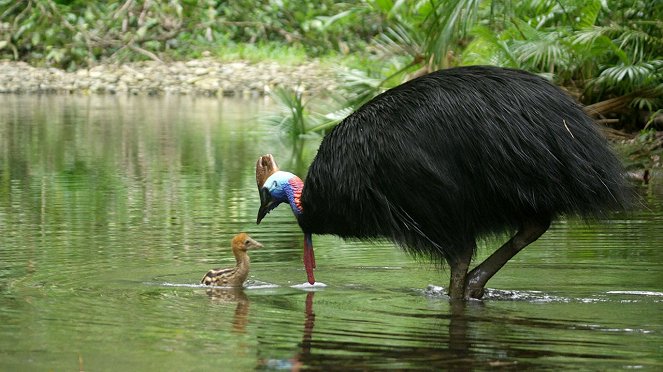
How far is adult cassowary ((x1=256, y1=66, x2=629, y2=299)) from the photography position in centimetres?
602

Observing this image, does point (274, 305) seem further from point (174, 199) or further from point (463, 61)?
point (463, 61)

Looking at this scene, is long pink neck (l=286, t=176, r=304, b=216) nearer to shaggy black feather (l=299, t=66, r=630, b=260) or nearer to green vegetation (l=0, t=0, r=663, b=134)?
shaggy black feather (l=299, t=66, r=630, b=260)

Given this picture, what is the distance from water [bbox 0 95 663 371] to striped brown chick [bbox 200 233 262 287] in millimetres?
105

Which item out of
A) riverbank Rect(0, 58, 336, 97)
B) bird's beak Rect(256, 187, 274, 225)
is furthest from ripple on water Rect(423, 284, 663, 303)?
riverbank Rect(0, 58, 336, 97)

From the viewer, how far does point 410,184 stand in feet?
19.8

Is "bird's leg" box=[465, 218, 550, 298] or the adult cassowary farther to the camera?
"bird's leg" box=[465, 218, 550, 298]

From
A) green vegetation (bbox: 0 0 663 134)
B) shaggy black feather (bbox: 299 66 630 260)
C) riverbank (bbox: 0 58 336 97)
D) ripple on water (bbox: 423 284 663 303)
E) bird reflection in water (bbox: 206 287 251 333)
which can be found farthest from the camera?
riverbank (bbox: 0 58 336 97)

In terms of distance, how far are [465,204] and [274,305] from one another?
3.06 feet

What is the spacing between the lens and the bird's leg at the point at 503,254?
6281mm

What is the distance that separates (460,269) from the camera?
20.7 ft

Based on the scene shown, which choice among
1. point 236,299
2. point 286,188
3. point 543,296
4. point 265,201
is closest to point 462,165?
point 543,296

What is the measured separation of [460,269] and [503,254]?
213 millimetres

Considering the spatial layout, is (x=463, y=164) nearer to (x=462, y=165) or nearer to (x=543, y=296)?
(x=462, y=165)

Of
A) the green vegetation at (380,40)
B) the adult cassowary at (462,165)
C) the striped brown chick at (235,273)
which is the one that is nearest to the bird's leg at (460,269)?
the adult cassowary at (462,165)
